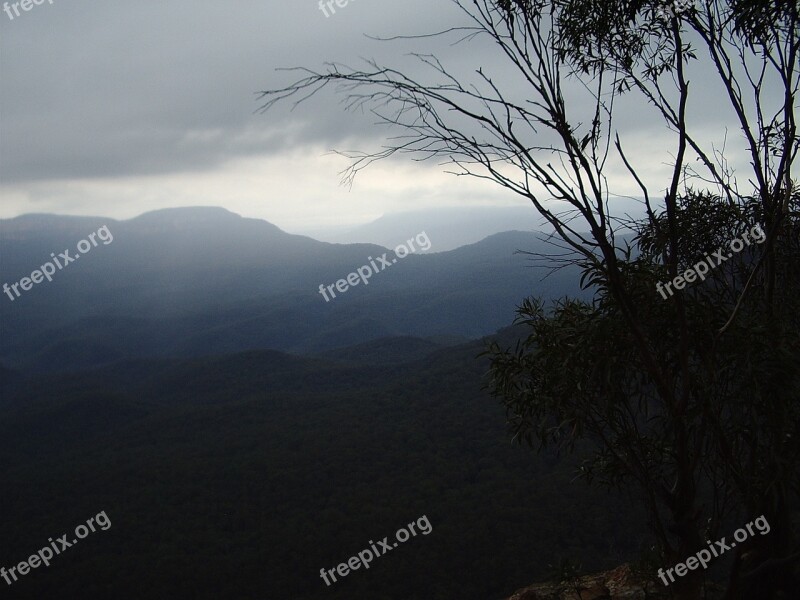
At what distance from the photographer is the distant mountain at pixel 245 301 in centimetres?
11538

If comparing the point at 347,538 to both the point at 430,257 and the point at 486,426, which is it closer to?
the point at 486,426

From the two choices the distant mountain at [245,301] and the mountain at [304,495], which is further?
the distant mountain at [245,301]

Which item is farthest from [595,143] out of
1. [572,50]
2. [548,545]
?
[548,545]

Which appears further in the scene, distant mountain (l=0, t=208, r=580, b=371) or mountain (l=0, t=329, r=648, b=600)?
distant mountain (l=0, t=208, r=580, b=371)

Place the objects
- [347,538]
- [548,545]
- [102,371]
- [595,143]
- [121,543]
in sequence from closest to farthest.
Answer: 1. [595,143]
2. [548,545]
3. [347,538]
4. [121,543]
5. [102,371]

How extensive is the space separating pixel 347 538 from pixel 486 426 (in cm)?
1424

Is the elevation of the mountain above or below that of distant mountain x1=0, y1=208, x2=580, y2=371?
below

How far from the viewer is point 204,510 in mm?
33375

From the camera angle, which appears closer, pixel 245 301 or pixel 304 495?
pixel 304 495

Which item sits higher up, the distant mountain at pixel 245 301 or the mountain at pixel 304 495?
the distant mountain at pixel 245 301

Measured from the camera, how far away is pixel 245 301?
146 meters

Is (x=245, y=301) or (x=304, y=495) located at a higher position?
(x=245, y=301)

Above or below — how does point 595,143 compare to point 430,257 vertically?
below

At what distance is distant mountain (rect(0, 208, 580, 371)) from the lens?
115375mm
